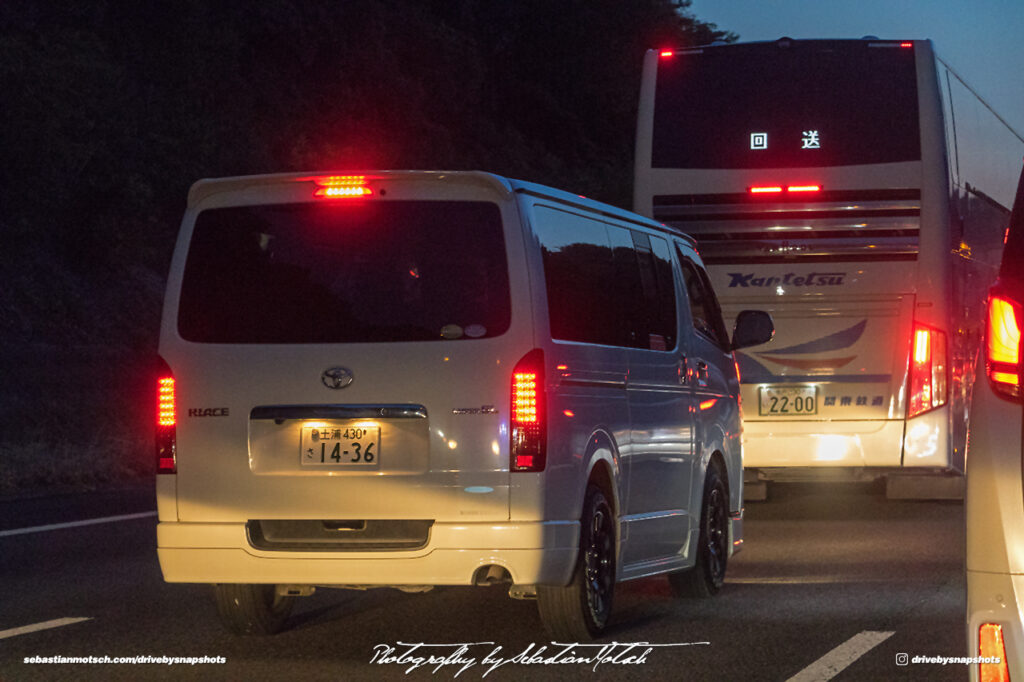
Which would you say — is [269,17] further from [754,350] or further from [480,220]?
[480,220]

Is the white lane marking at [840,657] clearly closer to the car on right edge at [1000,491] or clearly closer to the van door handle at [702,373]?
the van door handle at [702,373]

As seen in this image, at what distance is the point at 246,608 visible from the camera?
8.81 metres

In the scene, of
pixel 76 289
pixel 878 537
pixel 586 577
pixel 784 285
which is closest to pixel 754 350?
pixel 784 285

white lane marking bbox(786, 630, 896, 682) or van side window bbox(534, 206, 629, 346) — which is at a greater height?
van side window bbox(534, 206, 629, 346)

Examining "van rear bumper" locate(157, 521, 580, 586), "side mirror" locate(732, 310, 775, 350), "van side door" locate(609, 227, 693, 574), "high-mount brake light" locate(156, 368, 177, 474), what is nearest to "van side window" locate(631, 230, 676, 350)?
"van side door" locate(609, 227, 693, 574)

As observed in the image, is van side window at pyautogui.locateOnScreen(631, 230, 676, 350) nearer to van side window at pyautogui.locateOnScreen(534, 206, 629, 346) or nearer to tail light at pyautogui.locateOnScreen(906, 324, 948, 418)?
van side window at pyautogui.locateOnScreen(534, 206, 629, 346)

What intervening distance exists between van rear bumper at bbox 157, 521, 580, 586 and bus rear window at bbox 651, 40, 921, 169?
25.0 ft

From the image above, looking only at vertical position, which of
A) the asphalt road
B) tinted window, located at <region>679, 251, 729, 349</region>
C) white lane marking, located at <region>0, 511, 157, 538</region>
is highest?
tinted window, located at <region>679, 251, 729, 349</region>

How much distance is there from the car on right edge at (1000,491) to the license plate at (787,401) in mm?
10384

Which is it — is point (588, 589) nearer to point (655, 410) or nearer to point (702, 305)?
point (655, 410)

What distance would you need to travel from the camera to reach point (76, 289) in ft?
107

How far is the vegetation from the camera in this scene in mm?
28266

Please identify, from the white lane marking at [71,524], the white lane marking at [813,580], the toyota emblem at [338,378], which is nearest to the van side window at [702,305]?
the white lane marking at [813,580]

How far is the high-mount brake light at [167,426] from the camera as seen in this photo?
330 inches
